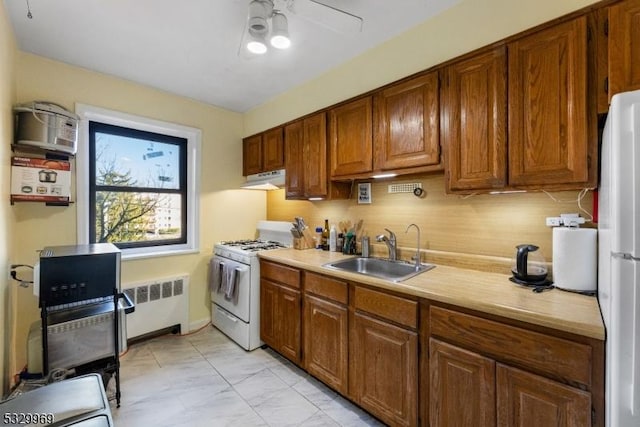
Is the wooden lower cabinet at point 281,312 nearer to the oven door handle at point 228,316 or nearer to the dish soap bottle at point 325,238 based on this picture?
the oven door handle at point 228,316

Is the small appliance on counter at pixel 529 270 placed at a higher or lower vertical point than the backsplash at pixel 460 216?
lower

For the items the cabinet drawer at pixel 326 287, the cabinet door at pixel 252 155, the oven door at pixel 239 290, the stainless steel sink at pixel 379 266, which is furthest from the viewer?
the cabinet door at pixel 252 155

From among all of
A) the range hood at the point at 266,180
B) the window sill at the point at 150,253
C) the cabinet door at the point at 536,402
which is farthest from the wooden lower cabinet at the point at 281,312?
the cabinet door at the point at 536,402

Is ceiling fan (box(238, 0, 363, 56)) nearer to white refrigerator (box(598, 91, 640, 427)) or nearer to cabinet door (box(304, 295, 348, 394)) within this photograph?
white refrigerator (box(598, 91, 640, 427))

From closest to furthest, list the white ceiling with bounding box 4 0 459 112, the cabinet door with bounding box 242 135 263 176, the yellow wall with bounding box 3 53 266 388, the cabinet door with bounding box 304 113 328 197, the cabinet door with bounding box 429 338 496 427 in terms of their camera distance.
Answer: the cabinet door with bounding box 429 338 496 427 < the white ceiling with bounding box 4 0 459 112 < the yellow wall with bounding box 3 53 266 388 < the cabinet door with bounding box 304 113 328 197 < the cabinet door with bounding box 242 135 263 176

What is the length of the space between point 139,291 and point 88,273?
104cm

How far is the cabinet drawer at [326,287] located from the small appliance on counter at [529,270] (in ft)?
3.24

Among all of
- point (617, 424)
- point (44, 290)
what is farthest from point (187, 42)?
point (617, 424)

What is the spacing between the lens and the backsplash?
1627 mm

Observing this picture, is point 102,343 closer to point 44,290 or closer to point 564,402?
point 44,290

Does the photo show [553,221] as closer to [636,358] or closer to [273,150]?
[636,358]

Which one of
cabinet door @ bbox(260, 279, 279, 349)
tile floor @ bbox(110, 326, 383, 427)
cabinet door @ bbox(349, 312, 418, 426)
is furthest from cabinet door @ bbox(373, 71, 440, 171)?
tile floor @ bbox(110, 326, 383, 427)

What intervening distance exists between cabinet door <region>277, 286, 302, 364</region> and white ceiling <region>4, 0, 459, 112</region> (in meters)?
1.92

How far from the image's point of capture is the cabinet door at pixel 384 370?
5.09ft
